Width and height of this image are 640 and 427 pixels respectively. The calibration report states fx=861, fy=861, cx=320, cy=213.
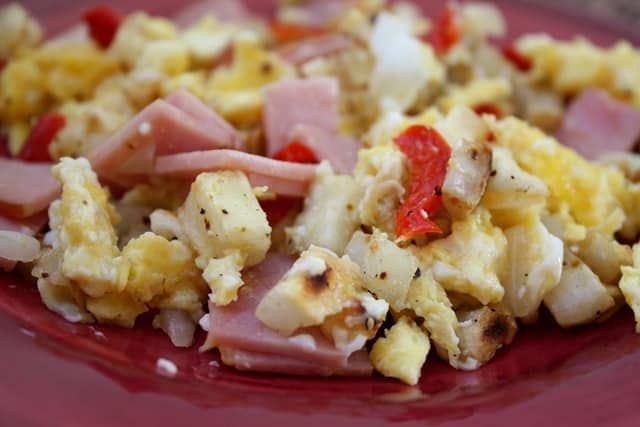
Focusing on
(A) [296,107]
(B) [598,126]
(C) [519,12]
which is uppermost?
(A) [296,107]

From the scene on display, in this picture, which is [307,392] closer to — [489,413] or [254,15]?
[489,413]

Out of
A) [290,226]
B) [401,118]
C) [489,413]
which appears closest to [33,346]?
[290,226]

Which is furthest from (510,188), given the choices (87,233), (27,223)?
(27,223)

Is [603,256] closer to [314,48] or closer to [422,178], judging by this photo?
[422,178]

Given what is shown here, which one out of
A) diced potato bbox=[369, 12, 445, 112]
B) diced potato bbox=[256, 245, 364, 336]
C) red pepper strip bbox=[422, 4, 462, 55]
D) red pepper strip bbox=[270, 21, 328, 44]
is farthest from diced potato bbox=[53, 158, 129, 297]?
red pepper strip bbox=[422, 4, 462, 55]

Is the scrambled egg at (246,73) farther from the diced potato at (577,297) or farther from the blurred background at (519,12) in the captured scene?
the diced potato at (577,297)
